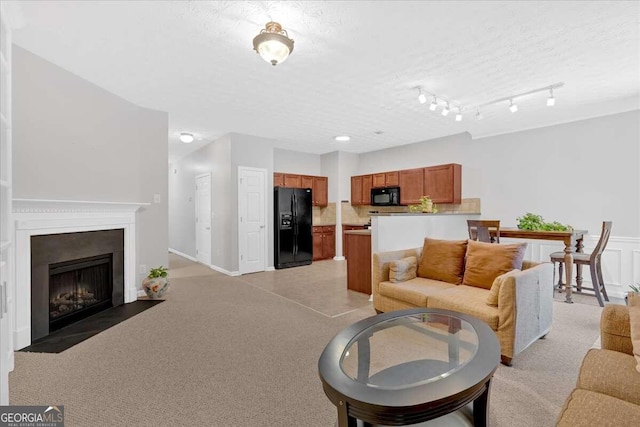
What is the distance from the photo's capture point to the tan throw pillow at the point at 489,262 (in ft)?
8.85

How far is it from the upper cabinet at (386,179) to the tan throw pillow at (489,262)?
359 centimetres

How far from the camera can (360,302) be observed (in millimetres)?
3758

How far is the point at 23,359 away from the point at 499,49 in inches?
184

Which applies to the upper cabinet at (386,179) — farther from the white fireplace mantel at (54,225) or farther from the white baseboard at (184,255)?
the white fireplace mantel at (54,225)

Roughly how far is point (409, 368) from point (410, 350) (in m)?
0.18

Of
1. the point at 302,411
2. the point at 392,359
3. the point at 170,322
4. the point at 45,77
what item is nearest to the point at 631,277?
the point at 392,359

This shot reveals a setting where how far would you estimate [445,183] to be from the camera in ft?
18.6

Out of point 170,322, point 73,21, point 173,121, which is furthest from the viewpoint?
point 173,121

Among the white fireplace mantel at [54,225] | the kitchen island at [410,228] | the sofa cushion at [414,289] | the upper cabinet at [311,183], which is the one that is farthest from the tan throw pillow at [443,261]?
the upper cabinet at [311,183]

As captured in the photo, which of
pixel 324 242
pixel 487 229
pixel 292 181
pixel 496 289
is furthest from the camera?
pixel 324 242

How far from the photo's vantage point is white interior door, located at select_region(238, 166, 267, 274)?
5504mm

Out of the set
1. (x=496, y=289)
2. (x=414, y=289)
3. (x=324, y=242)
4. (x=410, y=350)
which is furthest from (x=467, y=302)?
(x=324, y=242)

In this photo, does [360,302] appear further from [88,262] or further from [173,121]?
[173,121]

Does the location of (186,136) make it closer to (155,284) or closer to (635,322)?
(155,284)
